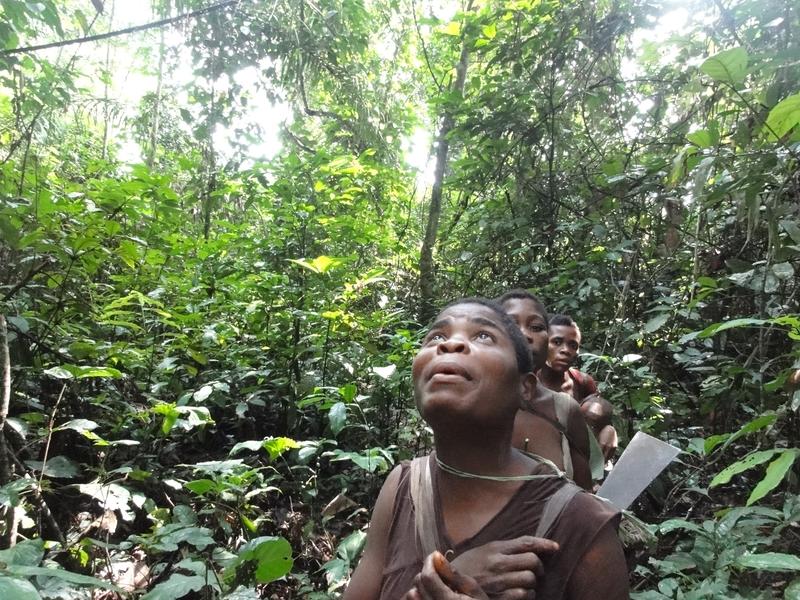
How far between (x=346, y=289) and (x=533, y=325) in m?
2.25

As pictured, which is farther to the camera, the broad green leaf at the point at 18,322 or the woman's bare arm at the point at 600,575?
the broad green leaf at the point at 18,322

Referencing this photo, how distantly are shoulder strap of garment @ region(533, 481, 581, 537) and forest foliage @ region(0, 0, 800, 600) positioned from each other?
0.99 m

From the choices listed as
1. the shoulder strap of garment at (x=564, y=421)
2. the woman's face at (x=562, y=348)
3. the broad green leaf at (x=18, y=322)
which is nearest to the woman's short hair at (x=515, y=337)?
the shoulder strap of garment at (x=564, y=421)

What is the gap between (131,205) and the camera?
402 cm

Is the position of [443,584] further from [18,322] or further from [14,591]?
[18,322]

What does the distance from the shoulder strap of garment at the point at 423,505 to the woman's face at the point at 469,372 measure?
0.20 meters

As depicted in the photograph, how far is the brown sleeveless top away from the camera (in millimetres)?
1165

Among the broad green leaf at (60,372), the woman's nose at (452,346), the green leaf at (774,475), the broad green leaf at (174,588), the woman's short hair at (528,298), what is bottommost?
the broad green leaf at (174,588)

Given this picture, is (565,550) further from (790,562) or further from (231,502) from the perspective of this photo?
(231,502)

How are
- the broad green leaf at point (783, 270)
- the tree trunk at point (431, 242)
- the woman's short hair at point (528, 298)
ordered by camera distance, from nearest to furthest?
the woman's short hair at point (528, 298) → the broad green leaf at point (783, 270) → the tree trunk at point (431, 242)

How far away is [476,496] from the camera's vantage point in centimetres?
137

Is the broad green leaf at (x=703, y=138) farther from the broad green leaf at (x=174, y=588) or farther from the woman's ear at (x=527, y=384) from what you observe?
the broad green leaf at (x=174, y=588)

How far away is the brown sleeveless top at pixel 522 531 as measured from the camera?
1165 mm

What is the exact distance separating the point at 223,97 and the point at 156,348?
13.3 feet
